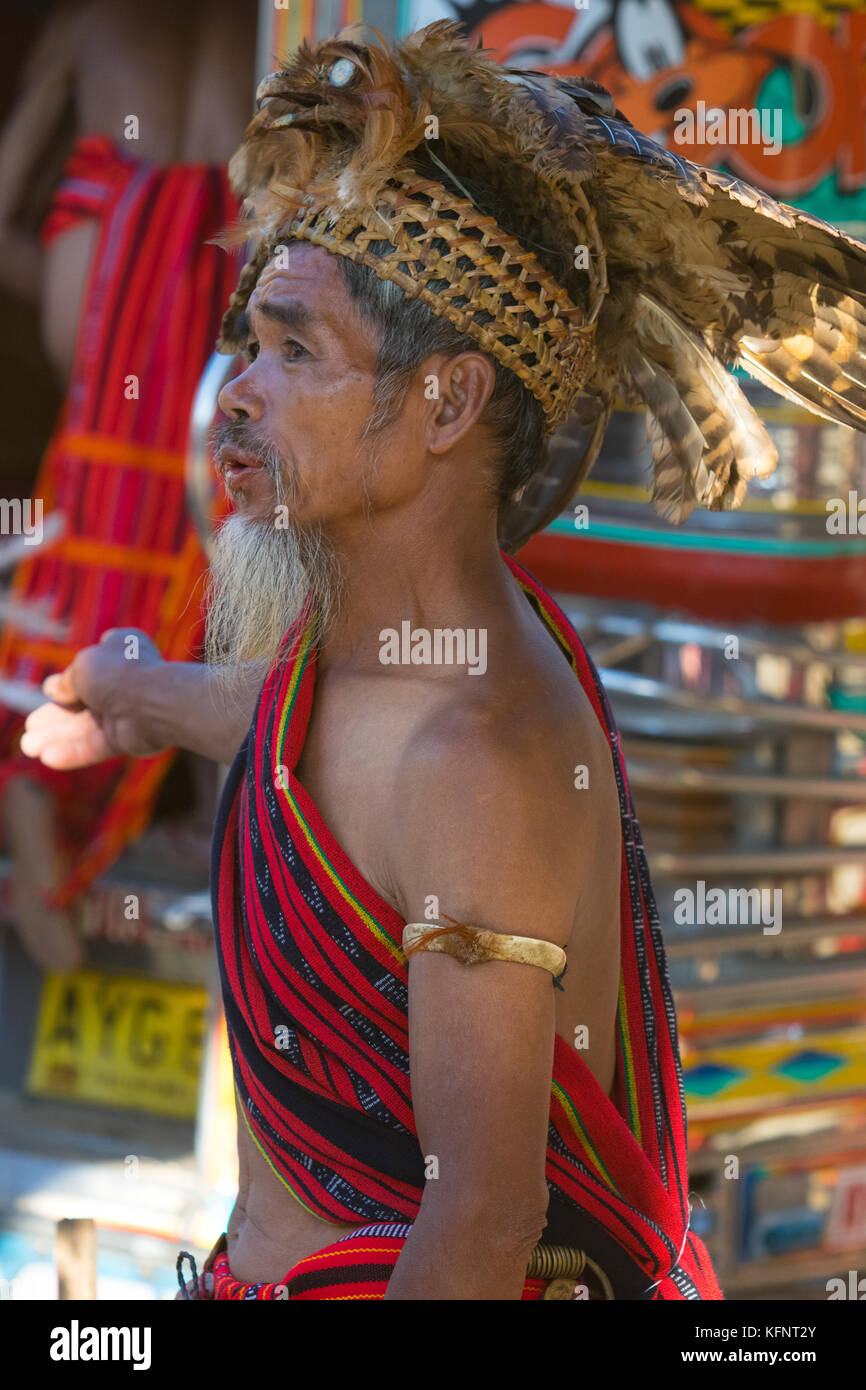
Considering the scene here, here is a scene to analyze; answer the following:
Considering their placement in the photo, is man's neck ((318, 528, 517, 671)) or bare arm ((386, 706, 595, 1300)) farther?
man's neck ((318, 528, 517, 671))

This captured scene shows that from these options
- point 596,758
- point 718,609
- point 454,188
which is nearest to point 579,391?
point 454,188

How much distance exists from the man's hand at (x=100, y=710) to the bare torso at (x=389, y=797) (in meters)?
0.42

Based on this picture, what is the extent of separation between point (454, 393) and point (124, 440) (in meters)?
2.42

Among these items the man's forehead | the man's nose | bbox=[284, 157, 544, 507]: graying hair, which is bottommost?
the man's nose

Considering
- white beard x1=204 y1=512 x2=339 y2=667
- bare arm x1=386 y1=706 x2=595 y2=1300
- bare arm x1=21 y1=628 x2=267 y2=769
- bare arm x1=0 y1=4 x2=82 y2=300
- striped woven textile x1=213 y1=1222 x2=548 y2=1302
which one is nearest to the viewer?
bare arm x1=386 y1=706 x2=595 y2=1300

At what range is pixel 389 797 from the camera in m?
1.37

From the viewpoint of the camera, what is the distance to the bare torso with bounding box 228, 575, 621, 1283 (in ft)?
4.54

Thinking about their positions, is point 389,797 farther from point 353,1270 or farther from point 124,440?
point 124,440

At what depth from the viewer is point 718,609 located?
3379 millimetres

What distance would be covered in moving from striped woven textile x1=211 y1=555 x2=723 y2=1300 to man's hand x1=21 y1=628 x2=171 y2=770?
1.11 feet

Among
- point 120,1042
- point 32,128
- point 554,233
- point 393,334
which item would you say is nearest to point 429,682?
point 393,334

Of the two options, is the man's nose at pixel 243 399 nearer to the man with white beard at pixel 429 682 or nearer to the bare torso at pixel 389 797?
the man with white beard at pixel 429 682

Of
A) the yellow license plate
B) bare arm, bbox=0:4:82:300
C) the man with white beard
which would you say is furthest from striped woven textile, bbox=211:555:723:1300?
bare arm, bbox=0:4:82:300

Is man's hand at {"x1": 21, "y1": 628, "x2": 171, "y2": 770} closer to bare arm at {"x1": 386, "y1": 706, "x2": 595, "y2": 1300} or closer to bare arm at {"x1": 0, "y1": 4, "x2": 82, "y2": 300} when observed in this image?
bare arm at {"x1": 386, "y1": 706, "x2": 595, "y2": 1300}
